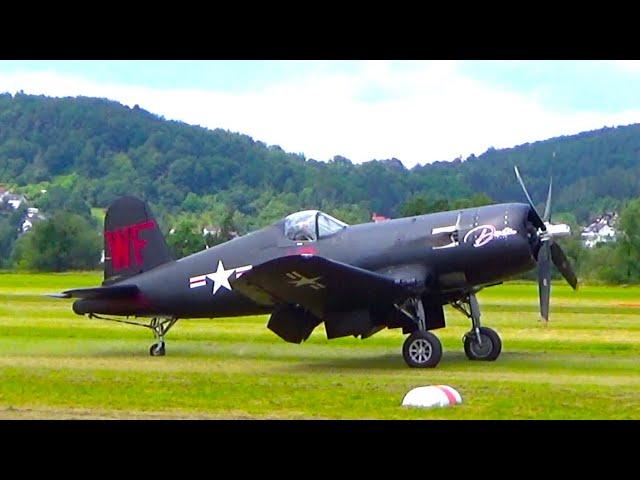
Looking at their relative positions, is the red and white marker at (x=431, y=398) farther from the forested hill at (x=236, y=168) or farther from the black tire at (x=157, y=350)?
the forested hill at (x=236, y=168)

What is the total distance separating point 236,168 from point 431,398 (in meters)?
126

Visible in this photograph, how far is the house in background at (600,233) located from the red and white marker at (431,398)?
2373 inches

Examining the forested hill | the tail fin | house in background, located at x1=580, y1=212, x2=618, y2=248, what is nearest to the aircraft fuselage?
the tail fin

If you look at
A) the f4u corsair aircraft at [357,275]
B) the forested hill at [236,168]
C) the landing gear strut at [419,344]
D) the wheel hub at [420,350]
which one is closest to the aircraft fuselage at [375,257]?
the f4u corsair aircraft at [357,275]

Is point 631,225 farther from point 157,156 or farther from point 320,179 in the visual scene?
point 157,156

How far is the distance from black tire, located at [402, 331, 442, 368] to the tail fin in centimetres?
476

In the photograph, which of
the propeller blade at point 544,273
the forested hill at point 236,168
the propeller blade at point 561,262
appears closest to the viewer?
the propeller blade at point 544,273

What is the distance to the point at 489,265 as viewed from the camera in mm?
16328

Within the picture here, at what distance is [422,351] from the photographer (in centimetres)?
1606

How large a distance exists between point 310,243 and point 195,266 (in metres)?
1.94

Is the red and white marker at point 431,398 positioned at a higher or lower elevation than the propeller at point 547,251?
lower

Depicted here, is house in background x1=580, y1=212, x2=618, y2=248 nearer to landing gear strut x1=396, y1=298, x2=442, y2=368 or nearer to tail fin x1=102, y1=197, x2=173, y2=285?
tail fin x1=102, y1=197, x2=173, y2=285

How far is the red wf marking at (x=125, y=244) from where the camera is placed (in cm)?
1903
